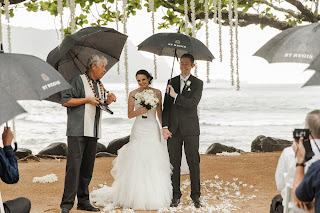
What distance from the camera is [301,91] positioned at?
39.6 metres

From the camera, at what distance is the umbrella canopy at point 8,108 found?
8.41ft

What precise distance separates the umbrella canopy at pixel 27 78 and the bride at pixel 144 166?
2.15 meters

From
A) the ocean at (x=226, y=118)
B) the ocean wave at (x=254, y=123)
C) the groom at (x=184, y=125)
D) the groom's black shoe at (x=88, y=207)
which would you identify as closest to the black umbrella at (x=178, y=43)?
the groom at (x=184, y=125)

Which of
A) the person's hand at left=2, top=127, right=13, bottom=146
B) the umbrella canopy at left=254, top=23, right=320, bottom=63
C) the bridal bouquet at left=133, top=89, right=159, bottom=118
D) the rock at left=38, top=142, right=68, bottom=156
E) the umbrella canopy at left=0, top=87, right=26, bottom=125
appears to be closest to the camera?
the umbrella canopy at left=0, top=87, right=26, bottom=125

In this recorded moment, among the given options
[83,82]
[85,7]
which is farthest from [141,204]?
[85,7]

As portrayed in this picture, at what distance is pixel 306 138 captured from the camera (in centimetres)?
276

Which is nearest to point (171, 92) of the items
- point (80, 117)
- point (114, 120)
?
point (80, 117)

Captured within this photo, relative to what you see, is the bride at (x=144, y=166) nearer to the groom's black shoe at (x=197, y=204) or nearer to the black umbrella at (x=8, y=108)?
the groom's black shoe at (x=197, y=204)

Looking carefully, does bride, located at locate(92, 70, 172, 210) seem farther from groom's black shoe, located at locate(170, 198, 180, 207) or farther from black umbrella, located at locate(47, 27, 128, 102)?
black umbrella, located at locate(47, 27, 128, 102)

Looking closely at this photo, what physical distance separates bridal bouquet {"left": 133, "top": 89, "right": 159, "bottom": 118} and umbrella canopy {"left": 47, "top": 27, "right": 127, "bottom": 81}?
52cm

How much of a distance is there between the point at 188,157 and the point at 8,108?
10.7ft

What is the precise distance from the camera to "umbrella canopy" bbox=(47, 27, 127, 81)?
5340 mm

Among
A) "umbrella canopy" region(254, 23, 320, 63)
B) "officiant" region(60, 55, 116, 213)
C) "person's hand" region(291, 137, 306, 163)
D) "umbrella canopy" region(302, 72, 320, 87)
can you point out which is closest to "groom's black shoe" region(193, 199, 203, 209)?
"officiant" region(60, 55, 116, 213)

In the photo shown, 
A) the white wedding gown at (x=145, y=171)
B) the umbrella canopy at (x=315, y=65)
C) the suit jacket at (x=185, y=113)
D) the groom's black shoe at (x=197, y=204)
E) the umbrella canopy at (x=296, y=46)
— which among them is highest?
the umbrella canopy at (x=296, y=46)
